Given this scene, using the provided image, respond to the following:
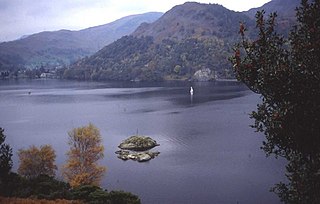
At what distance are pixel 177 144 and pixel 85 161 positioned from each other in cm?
4165

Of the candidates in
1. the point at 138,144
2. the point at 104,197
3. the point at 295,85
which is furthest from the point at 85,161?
the point at 295,85

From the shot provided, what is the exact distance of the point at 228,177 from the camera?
73.7 meters

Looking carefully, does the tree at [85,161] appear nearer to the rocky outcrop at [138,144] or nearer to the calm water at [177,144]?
the calm water at [177,144]

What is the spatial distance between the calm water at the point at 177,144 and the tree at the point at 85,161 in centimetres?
543

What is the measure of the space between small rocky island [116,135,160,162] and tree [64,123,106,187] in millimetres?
17869

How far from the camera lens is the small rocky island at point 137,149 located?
304 ft

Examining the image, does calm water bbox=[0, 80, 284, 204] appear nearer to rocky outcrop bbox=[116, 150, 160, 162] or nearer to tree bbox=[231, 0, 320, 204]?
rocky outcrop bbox=[116, 150, 160, 162]

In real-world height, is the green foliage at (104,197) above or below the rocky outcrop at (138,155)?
above

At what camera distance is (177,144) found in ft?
350

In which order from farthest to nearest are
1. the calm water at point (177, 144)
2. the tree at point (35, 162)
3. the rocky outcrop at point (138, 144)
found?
the rocky outcrop at point (138, 144) < the calm water at point (177, 144) < the tree at point (35, 162)

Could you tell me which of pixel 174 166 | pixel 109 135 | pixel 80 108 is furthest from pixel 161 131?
pixel 80 108

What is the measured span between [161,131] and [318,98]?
114327mm

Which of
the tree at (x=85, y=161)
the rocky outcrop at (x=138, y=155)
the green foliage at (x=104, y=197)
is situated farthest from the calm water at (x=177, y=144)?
the green foliage at (x=104, y=197)

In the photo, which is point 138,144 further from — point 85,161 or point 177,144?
point 85,161
